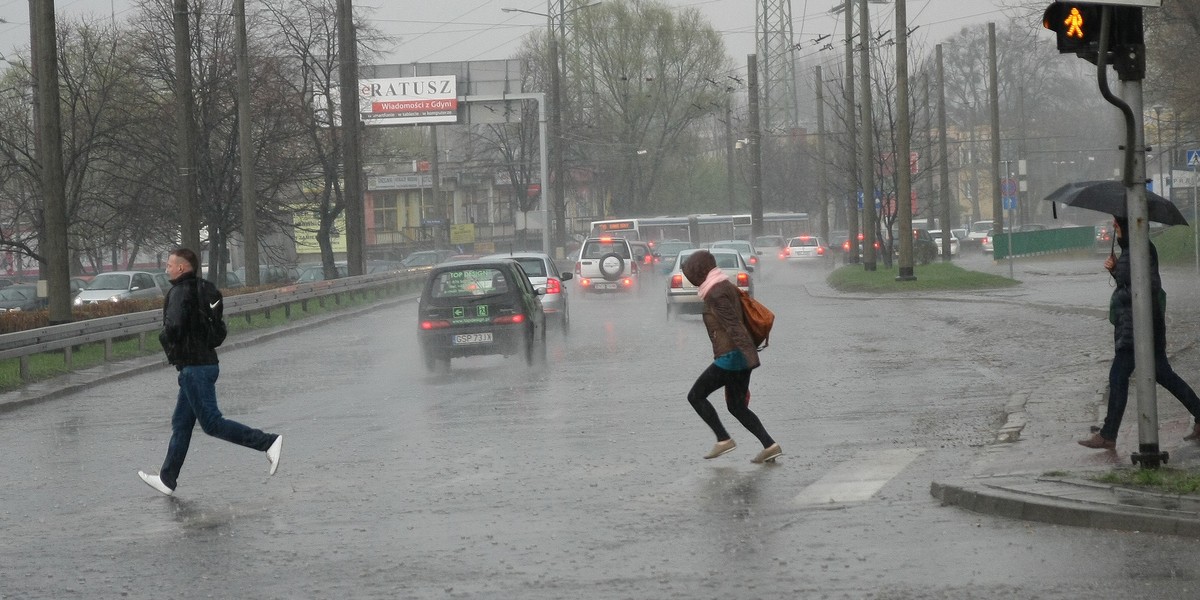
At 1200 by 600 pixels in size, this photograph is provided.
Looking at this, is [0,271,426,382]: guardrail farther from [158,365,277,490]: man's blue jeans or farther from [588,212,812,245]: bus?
[588,212,812,245]: bus

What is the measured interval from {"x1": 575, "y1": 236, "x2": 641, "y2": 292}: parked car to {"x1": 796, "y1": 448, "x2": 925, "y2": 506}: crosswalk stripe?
106ft

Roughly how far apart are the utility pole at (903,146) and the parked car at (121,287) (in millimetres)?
20170

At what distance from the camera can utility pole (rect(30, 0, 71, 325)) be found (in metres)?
23.1

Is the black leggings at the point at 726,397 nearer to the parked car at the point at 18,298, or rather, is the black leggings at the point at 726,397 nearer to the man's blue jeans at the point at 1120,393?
the man's blue jeans at the point at 1120,393

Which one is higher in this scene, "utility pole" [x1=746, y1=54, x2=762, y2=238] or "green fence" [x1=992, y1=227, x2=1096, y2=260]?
"utility pole" [x1=746, y1=54, x2=762, y2=238]

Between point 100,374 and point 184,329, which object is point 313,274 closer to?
point 100,374

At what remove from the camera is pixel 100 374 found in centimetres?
2202

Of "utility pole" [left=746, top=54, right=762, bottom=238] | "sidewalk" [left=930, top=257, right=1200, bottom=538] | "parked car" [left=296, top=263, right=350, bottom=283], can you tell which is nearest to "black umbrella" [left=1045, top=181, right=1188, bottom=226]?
"sidewalk" [left=930, top=257, right=1200, bottom=538]

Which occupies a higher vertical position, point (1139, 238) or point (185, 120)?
point (185, 120)

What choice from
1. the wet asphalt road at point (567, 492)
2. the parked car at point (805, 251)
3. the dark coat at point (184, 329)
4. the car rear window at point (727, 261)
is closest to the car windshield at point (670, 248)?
the parked car at point (805, 251)

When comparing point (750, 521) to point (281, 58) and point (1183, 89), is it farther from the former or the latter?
point (281, 58)

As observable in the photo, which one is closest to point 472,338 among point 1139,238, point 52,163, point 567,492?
point 52,163

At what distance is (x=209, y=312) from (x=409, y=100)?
214 ft

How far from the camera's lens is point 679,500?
9.38 metres
